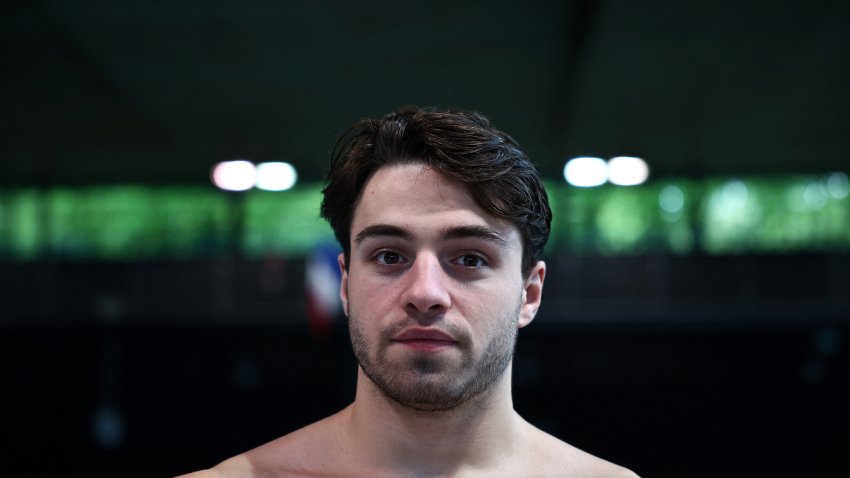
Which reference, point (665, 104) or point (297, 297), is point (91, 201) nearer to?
point (297, 297)

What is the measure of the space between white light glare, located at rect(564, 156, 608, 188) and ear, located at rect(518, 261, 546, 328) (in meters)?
4.68

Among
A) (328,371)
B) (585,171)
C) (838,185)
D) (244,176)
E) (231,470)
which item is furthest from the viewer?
(328,371)

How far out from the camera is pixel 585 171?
273 inches

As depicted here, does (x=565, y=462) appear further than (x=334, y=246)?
No

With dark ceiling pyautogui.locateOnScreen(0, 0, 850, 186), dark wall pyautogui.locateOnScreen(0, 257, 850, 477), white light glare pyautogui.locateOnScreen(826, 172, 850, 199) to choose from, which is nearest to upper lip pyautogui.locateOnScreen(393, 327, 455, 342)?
dark ceiling pyautogui.locateOnScreen(0, 0, 850, 186)

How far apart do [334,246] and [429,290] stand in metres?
5.97

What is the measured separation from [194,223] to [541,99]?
12.9 feet

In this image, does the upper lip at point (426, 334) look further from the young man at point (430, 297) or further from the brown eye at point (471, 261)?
the brown eye at point (471, 261)

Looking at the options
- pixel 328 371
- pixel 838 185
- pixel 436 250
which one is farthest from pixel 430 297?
pixel 328 371

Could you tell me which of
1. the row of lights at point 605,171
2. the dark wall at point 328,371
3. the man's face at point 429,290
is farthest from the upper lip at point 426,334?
the dark wall at point 328,371

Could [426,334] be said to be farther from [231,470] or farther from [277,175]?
[277,175]

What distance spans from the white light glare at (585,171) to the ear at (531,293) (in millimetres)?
4682

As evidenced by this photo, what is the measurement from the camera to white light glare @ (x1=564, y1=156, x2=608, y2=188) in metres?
6.89

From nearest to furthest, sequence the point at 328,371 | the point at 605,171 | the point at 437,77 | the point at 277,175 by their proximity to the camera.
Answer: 1. the point at 437,77
2. the point at 605,171
3. the point at 277,175
4. the point at 328,371
